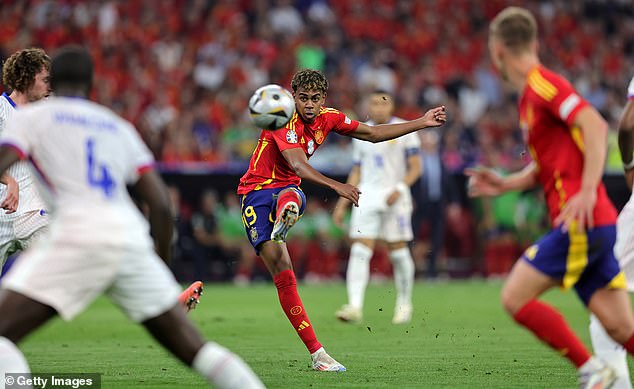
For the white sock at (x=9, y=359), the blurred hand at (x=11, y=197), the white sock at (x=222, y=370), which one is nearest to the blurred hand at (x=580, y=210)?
the white sock at (x=222, y=370)

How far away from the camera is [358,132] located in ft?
30.5

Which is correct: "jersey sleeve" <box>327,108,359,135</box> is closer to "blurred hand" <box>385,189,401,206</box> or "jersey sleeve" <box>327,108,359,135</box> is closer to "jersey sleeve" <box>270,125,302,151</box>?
"jersey sleeve" <box>270,125,302,151</box>

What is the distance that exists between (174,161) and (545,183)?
15.3 meters

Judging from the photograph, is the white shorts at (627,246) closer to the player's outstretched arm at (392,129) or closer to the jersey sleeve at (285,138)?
the player's outstretched arm at (392,129)

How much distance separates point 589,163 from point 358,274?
27.4ft

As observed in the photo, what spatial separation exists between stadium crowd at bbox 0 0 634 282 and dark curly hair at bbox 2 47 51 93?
37.0 feet

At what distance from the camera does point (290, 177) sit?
938 cm

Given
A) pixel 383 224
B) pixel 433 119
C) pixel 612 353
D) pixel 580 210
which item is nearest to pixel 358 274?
pixel 383 224

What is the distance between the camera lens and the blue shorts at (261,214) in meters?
9.16

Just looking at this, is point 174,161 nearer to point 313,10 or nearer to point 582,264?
point 313,10

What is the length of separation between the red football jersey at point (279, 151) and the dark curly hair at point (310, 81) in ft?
0.78

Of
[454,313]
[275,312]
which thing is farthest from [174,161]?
[454,313]

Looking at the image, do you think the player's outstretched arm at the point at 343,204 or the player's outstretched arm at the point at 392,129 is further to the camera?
the player's outstretched arm at the point at 343,204

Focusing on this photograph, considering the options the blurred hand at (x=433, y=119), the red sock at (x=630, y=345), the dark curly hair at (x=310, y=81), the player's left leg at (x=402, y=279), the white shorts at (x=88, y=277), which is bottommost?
the player's left leg at (x=402, y=279)
